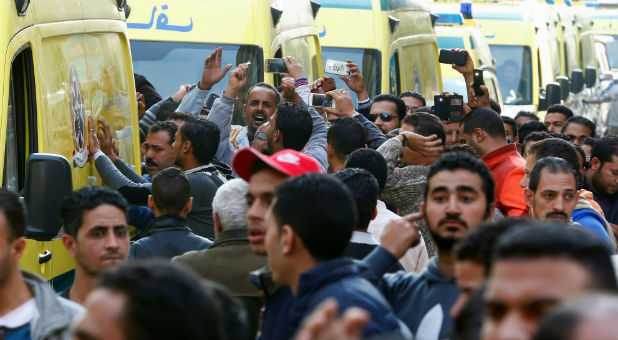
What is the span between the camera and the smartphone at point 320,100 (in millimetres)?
8805

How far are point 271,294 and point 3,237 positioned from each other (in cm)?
91

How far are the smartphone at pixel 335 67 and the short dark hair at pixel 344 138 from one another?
2793mm

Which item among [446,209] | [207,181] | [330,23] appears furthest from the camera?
[330,23]

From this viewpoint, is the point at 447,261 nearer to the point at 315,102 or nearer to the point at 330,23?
the point at 315,102

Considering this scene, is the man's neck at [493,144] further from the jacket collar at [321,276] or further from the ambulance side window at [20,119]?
the jacket collar at [321,276]

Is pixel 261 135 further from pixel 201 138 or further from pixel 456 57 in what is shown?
pixel 456 57

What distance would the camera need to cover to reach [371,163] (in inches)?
255

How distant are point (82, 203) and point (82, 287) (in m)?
0.39

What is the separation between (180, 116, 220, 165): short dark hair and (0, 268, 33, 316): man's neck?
337 cm

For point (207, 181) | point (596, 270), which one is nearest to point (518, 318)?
point (596, 270)

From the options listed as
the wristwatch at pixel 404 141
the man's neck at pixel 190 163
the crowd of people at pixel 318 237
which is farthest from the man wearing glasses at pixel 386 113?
the man's neck at pixel 190 163

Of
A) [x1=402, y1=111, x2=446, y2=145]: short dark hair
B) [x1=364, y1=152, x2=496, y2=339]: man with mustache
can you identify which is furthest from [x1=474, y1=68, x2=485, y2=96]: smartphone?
[x1=364, y1=152, x2=496, y2=339]: man with mustache

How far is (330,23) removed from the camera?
14109 millimetres

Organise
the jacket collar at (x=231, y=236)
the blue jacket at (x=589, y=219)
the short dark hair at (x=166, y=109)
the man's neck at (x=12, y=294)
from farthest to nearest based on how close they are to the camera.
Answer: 1. the short dark hair at (x=166, y=109)
2. the blue jacket at (x=589, y=219)
3. the jacket collar at (x=231, y=236)
4. the man's neck at (x=12, y=294)
